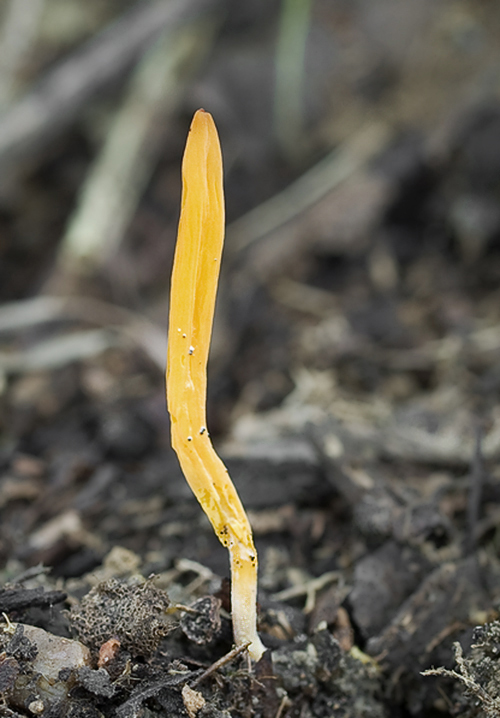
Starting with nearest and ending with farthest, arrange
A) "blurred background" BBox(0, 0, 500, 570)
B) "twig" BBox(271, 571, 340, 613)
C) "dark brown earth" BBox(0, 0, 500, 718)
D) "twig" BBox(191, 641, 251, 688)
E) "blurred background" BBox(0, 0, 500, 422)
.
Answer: "twig" BBox(191, 641, 251, 688) → "dark brown earth" BBox(0, 0, 500, 718) → "twig" BBox(271, 571, 340, 613) → "blurred background" BBox(0, 0, 500, 570) → "blurred background" BBox(0, 0, 500, 422)

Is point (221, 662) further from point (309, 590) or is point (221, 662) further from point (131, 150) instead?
point (131, 150)

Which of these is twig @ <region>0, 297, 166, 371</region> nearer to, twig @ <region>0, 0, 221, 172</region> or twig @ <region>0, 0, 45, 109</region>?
twig @ <region>0, 0, 221, 172</region>

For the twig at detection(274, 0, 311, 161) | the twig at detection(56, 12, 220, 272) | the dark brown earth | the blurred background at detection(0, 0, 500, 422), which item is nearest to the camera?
the dark brown earth

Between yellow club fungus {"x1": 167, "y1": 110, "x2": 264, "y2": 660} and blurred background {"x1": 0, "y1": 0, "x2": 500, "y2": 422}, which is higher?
blurred background {"x1": 0, "y1": 0, "x2": 500, "y2": 422}

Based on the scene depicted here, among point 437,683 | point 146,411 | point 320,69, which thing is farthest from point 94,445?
point 320,69

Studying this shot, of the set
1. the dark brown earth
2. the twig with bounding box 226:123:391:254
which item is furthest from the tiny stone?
the twig with bounding box 226:123:391:254

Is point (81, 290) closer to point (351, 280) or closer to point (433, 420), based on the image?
point (351, 280)

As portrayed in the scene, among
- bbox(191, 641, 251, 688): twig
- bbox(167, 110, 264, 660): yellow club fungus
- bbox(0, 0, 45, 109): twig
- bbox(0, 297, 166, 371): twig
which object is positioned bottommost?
bbox(191, 641, 251, 688): twig
